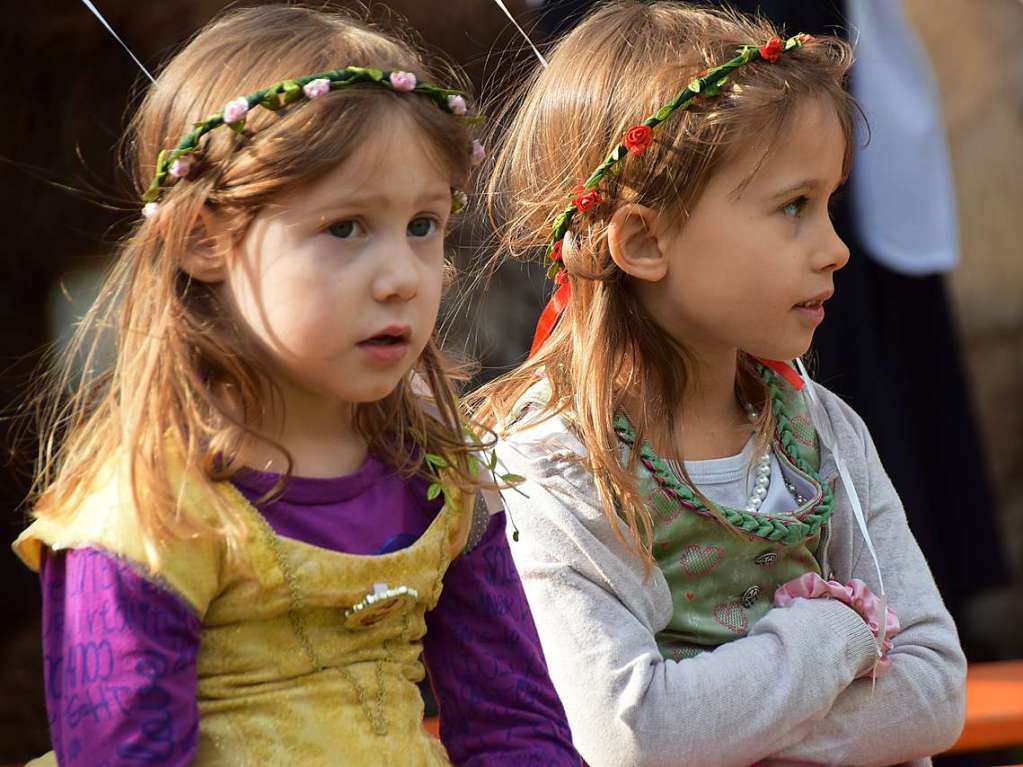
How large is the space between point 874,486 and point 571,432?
0.45 m

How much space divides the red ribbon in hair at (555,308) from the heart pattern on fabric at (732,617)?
440 mm

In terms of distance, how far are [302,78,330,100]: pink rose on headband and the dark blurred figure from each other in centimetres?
137

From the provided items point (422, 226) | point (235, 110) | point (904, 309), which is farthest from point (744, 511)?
point (904, 309)

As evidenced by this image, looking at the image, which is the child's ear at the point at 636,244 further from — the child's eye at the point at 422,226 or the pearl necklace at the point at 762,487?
the child's eye at the point at 422,226

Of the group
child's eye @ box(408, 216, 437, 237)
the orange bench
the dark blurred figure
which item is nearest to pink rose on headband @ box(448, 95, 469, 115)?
child's eye @ box(408, 216, 437, 237)

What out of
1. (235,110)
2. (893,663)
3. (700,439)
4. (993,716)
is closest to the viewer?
(235,110)

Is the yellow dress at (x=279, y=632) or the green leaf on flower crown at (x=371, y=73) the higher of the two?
the green leaf on flower crown at (x=371, y=73)

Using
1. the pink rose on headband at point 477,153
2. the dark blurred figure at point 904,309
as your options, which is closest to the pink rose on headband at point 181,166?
the pink rose on headband at point 477,153

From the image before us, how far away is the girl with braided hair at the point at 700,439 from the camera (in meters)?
1.91

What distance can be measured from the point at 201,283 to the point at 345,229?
0.56 ft

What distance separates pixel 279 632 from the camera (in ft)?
5.19

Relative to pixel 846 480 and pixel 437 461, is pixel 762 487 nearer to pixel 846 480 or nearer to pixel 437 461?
pixel 846 480

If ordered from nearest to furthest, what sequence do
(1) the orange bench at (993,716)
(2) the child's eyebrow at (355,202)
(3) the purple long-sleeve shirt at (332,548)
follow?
A: (3) the purple long-sleeve shirt at (332,548) → (2) the child's eyebrow at (355,202) → (1) the orange bench at (993,716)

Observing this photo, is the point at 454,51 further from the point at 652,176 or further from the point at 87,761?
the point at 87,761
